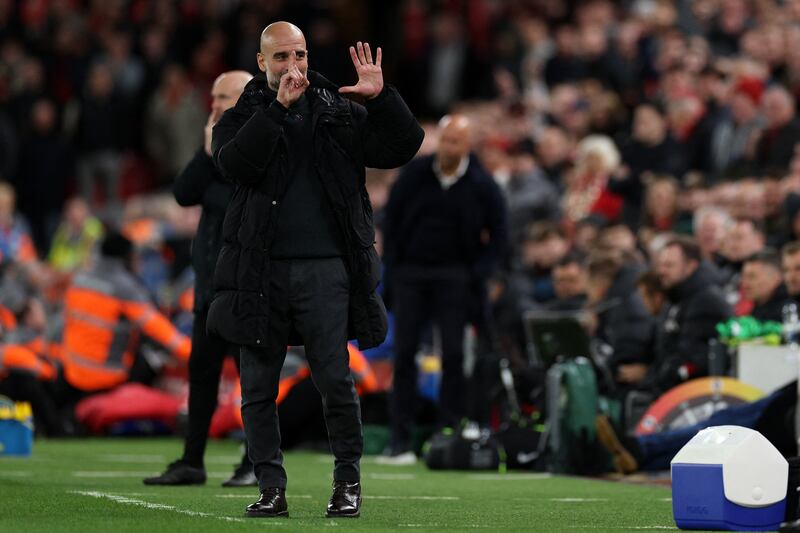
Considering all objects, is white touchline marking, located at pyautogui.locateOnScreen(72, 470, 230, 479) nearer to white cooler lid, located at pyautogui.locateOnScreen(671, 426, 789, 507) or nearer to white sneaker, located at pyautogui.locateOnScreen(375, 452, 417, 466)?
white sneaker, located at pyautogui.locateOnScreen(375, 452, 417, 466)

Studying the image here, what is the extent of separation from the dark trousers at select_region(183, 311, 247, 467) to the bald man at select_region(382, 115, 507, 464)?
3169mm

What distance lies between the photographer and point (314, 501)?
29.6ft

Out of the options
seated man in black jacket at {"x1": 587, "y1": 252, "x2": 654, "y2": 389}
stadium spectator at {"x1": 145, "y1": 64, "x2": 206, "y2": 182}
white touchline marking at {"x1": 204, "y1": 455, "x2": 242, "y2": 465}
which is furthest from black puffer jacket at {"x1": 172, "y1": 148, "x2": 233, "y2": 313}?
stadium spectator at {"x1": 145, "y1": 64, "x2": 206, "y2": 182}

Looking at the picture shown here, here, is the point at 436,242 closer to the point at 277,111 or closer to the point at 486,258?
the point at 486,258

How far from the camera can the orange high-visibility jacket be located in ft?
54.0

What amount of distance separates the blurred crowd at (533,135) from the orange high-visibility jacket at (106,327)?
837 millimetres

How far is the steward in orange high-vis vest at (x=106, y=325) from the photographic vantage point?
16453mm

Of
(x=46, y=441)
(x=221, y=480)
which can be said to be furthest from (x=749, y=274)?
(x=46, y=441)

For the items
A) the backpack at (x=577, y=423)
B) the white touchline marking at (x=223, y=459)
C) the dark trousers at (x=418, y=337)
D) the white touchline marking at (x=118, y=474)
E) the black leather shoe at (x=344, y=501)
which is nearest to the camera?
the black leather shoe at (x=344, y=501)

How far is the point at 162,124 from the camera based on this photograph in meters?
25.2

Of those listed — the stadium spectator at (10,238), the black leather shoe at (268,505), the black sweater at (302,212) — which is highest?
the stadium spectator at (10,238)

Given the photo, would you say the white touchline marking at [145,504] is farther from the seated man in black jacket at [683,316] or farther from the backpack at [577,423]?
the seated man in black jacket at [683,316]

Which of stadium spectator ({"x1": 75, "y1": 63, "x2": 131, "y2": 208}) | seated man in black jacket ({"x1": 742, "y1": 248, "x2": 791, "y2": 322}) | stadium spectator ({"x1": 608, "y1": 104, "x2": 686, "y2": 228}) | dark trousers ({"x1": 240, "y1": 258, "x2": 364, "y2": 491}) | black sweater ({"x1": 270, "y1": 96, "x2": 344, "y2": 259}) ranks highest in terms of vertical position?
stadium spectator ({"x1": 75, "y1": 63, "x2": 131, "y2": 208})

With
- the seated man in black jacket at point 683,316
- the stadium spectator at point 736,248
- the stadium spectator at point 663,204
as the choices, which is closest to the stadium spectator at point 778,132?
the stadium spectator at point 663,204
